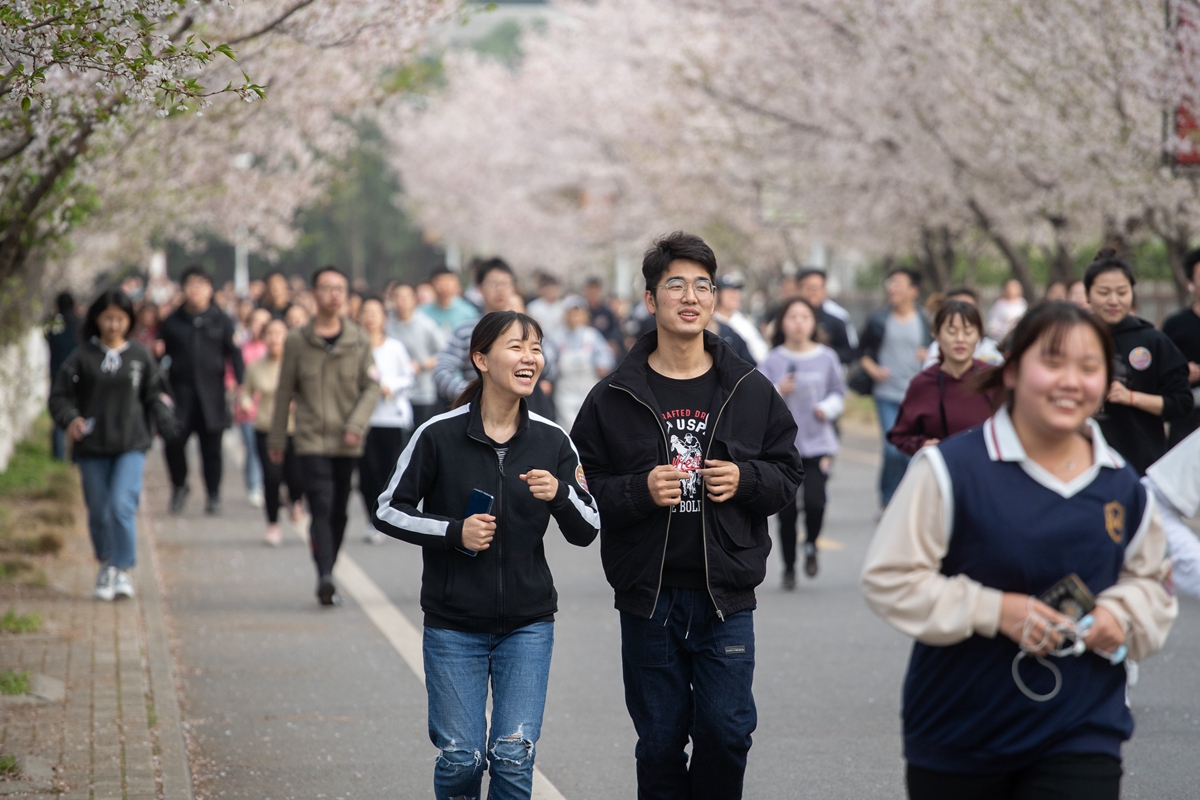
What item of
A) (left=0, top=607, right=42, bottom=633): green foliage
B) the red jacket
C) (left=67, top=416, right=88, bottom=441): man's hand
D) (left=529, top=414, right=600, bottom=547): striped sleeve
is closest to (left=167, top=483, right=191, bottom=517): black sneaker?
(left=67, top=416, right=88, bottom=441): man's hand

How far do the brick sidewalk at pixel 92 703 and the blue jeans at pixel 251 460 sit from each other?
461 cm

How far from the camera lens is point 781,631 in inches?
343

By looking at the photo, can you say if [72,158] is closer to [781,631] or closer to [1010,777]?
[781,631]

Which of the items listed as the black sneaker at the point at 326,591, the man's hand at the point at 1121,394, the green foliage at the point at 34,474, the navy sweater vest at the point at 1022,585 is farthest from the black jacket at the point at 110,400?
the navy sweater vest at the point at 1022,585

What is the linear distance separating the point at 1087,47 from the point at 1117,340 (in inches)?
315

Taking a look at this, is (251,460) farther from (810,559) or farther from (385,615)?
(810,559)

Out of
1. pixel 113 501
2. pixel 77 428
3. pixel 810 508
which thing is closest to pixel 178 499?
pixel 113 501

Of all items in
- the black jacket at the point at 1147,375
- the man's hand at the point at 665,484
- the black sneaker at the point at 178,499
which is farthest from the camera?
the black sneaker at the point at 178,499

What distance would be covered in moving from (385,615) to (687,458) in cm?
502

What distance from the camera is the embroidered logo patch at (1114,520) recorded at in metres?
3.22

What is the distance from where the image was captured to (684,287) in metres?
4.55

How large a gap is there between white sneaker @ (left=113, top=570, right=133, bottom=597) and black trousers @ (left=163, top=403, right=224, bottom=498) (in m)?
4.43

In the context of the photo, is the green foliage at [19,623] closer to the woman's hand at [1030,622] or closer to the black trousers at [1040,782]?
the black trousers at [1040,782]

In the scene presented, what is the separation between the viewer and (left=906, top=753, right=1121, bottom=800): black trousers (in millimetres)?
3184
